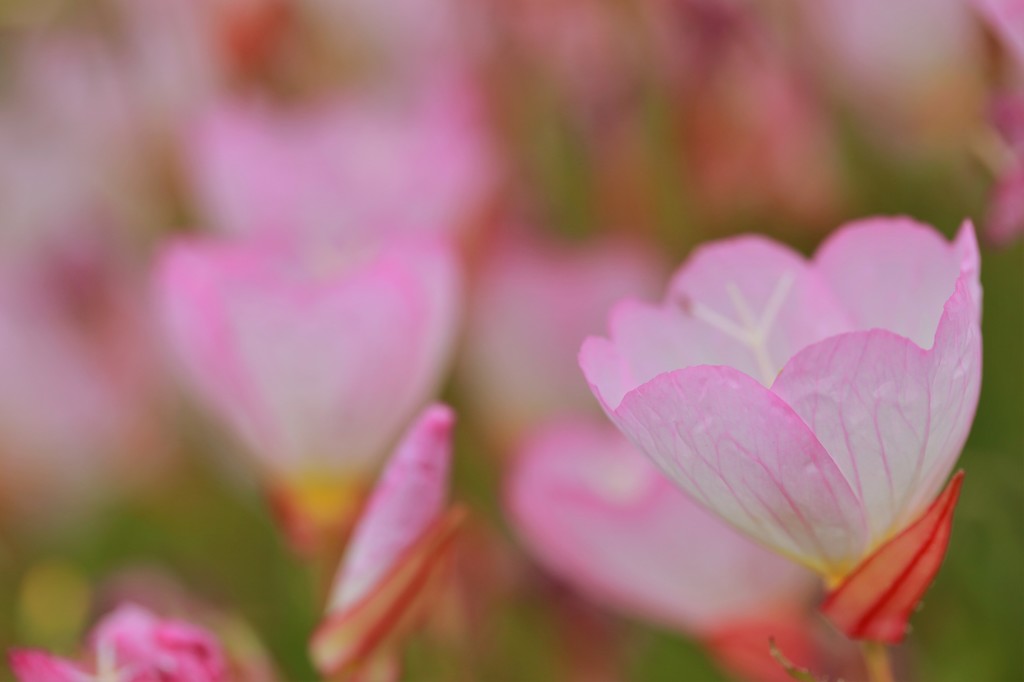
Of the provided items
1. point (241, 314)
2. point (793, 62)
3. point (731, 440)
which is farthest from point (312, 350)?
point (793, 62)

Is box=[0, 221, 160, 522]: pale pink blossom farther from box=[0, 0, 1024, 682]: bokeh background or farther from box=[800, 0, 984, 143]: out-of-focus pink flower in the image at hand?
box=[800, 0, 984, 143]: out-of-focus pink flower

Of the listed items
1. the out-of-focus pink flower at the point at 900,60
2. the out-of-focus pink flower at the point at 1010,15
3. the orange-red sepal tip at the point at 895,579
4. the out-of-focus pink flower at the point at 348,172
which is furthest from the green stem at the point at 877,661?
the out-of-focus pink flower at the point at 900,60

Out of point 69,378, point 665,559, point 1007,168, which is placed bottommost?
point 69,378

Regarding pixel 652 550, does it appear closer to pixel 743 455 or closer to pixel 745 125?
pixel 743 455

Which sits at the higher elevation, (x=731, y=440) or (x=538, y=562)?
(x=731, y=440)

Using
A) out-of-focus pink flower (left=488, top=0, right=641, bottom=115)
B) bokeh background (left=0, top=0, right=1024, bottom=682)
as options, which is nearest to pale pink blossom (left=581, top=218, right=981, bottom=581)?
bokeh background (left=0, top=0, right=1024, bottom=682)

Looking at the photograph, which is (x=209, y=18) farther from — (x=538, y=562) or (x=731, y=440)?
(x=731, y=440)

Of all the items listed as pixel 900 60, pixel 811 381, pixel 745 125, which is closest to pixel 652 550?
pixel 811 381
